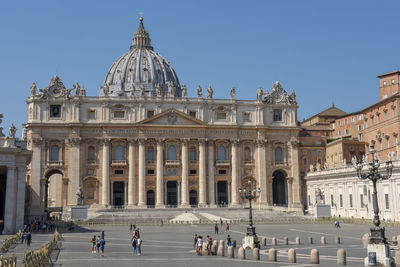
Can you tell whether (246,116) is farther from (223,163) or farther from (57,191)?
(57,191)

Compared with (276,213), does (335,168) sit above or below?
above

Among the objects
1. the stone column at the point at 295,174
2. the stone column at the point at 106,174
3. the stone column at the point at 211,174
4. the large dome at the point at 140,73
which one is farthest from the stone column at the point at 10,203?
the large dome at the point at 140,73

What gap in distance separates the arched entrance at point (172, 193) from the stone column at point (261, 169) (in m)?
12.0

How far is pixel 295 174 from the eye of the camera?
7800cm

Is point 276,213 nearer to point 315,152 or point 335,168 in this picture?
point 335,168

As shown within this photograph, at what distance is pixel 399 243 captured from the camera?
27562 mm

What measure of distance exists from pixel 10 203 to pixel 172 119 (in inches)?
1448

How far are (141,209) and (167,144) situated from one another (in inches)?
426

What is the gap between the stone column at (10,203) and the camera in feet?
130

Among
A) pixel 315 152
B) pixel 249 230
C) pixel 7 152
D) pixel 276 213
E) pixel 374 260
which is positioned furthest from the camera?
pixel 315 152

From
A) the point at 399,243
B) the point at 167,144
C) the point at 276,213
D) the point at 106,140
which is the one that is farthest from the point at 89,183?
the point at 399,243

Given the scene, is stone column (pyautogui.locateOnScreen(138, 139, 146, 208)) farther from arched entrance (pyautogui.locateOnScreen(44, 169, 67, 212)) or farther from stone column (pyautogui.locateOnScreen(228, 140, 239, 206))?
stone column (pyautogui.locateOnScreen(228, 140, 239, 206))

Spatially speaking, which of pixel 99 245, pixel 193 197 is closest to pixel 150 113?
pixel 193 197

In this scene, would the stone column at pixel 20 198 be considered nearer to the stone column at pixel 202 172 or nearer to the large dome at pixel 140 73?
the stone column at pixel 202 172
